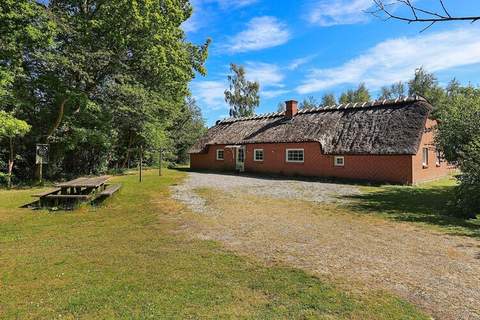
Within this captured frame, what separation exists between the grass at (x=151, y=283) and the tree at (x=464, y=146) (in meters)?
7.43

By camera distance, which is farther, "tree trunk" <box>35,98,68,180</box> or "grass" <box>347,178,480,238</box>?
"tree trunk" <box>35,98,68,180</box>

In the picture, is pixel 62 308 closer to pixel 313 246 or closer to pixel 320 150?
pixel 313 246

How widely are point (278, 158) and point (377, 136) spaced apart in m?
6.87

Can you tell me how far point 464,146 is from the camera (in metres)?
10.9

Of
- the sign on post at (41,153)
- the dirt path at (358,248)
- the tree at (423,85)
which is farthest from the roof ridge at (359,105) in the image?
the tree at (423,85)

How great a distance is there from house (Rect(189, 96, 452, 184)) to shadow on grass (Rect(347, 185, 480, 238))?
2260mm

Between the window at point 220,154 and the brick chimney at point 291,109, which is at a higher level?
the brick chimney at point 291,109

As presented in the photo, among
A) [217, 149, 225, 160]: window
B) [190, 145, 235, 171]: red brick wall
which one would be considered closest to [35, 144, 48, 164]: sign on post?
[190, 145, 235, 171]: red brick wall

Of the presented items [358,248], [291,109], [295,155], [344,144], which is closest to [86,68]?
[295,155]

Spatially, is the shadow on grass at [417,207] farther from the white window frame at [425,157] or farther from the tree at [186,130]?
the tree at [186,130]

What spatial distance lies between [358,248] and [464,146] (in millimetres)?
7622

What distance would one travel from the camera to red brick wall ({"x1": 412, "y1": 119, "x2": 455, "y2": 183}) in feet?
56.5

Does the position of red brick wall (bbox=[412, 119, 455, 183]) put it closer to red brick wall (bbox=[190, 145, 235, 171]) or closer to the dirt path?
the dirt path

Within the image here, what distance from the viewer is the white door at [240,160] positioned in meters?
25.1
